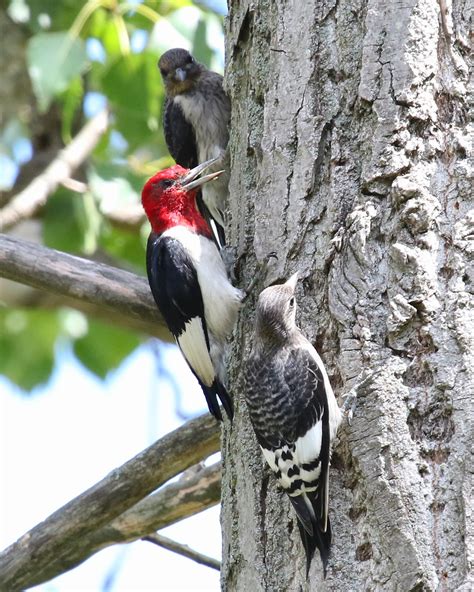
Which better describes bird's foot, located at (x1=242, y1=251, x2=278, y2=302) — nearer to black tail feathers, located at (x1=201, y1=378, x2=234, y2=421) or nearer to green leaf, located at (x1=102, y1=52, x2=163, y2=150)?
black tail feathers, located at (x1=201, y1=378, x2=234, y2=421)

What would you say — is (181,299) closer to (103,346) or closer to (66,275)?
(66,275)

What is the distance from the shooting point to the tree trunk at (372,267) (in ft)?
8.52

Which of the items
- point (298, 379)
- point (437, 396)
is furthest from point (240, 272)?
point (437, 396)

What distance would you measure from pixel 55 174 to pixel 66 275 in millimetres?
2722

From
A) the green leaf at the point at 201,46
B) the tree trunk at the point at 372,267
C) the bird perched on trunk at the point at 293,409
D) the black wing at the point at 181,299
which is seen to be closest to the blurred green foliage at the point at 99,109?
A: the green leaf at the point at 201,46

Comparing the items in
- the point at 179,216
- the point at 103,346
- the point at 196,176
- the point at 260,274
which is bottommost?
the point at 260,274

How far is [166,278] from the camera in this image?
13.3 feet

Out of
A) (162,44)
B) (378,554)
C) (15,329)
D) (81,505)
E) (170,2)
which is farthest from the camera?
(15,329)

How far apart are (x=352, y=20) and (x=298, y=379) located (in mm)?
1075

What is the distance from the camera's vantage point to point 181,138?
5.04 meters

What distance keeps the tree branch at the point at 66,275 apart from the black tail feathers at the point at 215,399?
1.35 feet

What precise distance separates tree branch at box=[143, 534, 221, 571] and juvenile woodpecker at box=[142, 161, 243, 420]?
58 cm

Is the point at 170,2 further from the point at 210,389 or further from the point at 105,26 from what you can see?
the point at 210,389

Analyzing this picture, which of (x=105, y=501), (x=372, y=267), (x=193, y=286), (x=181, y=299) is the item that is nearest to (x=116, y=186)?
(x=193, y=286)
